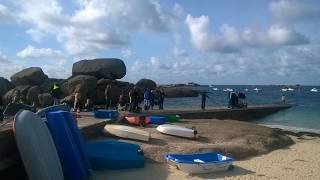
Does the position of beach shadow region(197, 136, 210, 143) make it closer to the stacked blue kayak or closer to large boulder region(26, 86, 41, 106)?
the stacked blue kayak

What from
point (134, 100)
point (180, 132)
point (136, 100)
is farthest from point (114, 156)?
point (136, 100)

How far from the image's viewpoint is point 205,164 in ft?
44.6

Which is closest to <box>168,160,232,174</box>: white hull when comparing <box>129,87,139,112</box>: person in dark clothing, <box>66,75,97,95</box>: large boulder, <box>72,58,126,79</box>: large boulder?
<box>129,87,139,112</box>: person in dark clothing

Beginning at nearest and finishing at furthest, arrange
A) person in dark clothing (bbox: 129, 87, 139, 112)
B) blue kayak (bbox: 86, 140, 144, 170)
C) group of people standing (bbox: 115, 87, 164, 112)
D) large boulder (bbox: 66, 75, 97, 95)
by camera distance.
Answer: blue kayak (bbox: 86, 140, 144, 170) < person in dark clothing (bbox: 129, 87, 139, 112) < group of people standing (bbox: 115, 87, 164, 112) < large boulder (bbox: 66, 75, 97, 95)

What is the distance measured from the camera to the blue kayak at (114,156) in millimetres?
13766

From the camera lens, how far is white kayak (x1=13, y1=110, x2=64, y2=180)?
9.84 m

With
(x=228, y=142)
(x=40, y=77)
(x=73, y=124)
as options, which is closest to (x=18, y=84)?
(x=40, y=77)

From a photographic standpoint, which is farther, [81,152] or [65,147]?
[81,152]

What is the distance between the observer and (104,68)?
45.0 m

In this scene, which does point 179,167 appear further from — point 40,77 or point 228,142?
point 40,77

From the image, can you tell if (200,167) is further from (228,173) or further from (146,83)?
(146,83)

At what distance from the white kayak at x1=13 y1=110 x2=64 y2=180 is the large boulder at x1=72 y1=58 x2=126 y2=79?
34.6 m

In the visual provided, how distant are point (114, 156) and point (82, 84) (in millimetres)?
29271

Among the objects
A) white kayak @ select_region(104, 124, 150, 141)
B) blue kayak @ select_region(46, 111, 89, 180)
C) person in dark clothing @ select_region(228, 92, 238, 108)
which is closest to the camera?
blue kayak @ select_region(46, 111, 89, 180)
